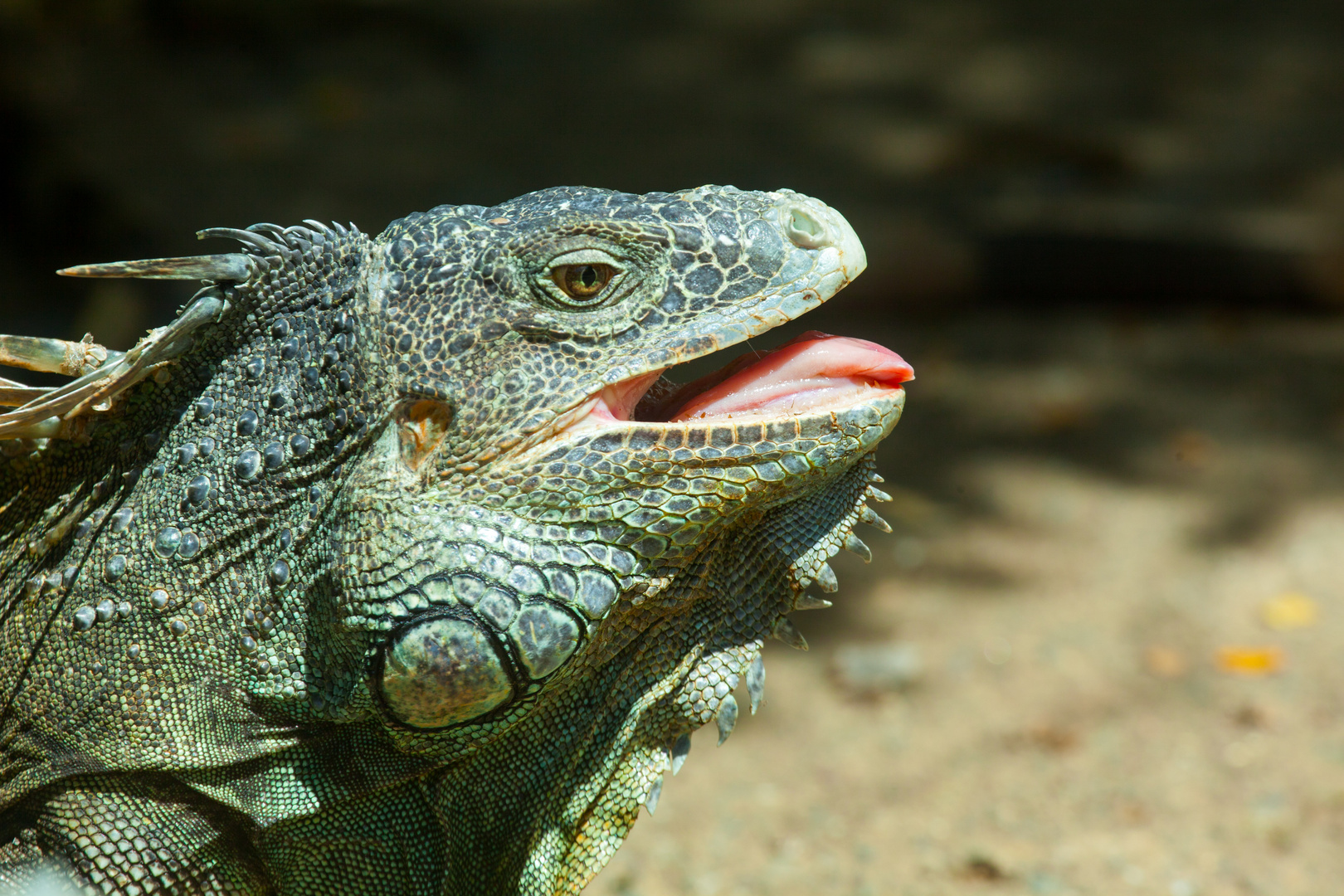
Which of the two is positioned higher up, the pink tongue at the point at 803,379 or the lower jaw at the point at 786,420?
the pink tongue at the point at 803,379

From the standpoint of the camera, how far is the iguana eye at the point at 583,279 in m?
2.47

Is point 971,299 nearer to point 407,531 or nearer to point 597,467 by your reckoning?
point 597,467

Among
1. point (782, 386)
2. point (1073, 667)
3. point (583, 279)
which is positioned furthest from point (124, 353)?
point (1073, 667)

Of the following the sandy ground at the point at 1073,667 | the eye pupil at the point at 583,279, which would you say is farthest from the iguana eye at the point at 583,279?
the sandy ground at the point at 1073,667

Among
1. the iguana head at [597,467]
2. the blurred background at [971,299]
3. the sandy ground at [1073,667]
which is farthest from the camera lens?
the blurred background at [971,299]

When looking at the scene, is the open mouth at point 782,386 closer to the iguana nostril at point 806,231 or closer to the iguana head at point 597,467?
the iguana head at point 597,467

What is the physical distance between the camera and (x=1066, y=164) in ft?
33.0

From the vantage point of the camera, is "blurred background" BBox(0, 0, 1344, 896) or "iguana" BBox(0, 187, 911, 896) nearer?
"iguana" BBox(0, 187, 911, 896)

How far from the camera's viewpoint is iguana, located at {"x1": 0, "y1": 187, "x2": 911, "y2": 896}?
7.80ft

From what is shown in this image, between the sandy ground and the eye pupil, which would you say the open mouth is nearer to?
the eye pupil

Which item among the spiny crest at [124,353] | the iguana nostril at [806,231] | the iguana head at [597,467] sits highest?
the spiny crest at [124,353]

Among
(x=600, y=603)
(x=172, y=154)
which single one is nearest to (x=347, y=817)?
(x=600, y=603)

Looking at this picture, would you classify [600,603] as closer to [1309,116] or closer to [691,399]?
[691,399]

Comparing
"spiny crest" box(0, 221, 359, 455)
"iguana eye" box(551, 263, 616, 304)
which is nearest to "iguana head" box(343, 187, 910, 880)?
"iguana eye" box(551, 263, 616, 304)
